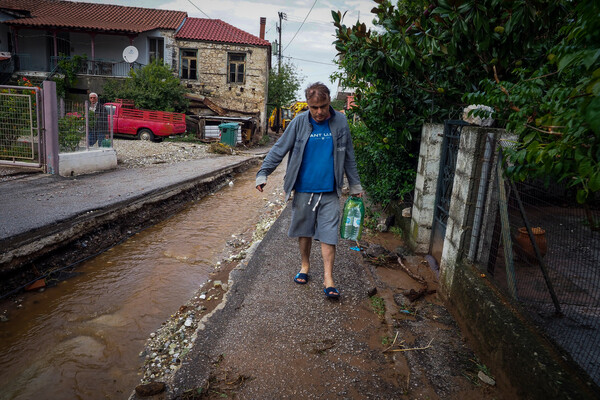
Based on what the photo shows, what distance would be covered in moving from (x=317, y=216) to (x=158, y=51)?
1011 inches

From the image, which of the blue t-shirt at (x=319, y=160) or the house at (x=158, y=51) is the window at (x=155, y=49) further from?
the blue t-shirt at (x=319, y=160)

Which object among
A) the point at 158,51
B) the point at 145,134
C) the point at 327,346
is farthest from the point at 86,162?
the point at 158,51

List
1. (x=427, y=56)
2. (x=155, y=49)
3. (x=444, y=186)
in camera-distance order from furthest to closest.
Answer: (x=155, y=49) < (x=444, y=186) < (x=427, y=56)

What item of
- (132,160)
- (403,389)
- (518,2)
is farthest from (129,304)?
(132,160)

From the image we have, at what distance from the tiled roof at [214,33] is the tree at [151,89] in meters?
3.48

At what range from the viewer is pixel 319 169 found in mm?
3721

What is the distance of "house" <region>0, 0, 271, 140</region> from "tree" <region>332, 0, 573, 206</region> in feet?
63.2

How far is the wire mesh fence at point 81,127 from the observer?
919 centimetres

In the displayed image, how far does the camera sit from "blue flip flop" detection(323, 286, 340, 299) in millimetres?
3688

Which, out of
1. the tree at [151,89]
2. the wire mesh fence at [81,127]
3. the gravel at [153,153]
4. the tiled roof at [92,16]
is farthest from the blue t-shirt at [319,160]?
the tiled roof at [92,16]

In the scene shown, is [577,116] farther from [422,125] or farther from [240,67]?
[240,67]

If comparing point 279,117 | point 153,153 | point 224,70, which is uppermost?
point 224,70

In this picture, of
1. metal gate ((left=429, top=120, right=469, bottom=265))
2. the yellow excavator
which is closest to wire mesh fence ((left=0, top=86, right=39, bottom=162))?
metal gate ((left=429, top=120, right=469, bottom=265))

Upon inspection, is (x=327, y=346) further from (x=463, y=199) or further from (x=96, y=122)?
(x=96, y=122)
